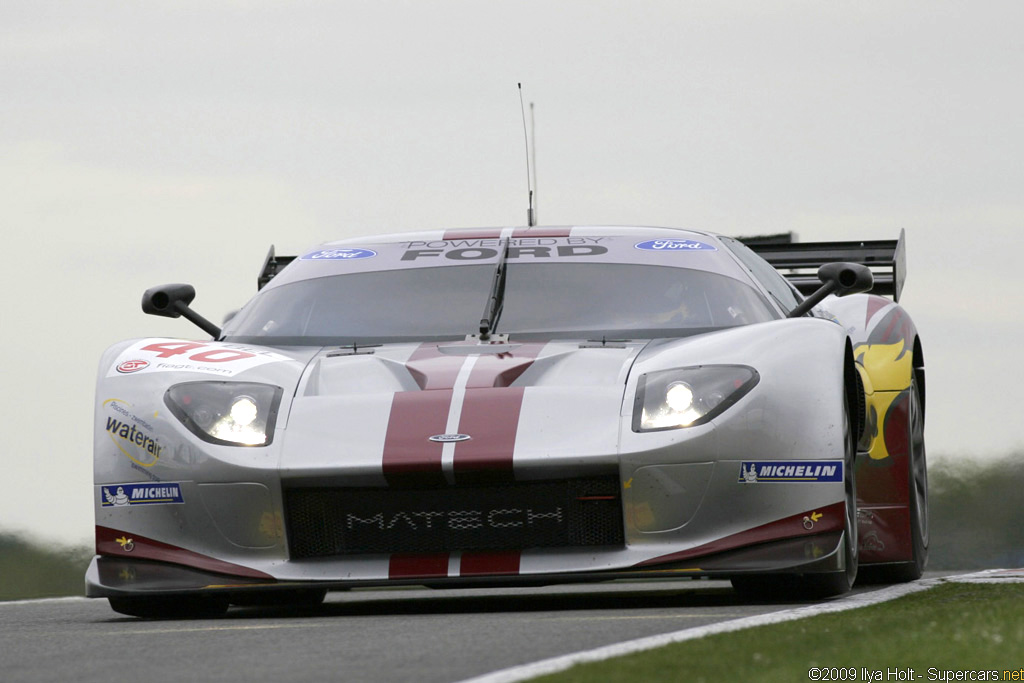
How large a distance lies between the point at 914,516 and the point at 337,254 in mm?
2453

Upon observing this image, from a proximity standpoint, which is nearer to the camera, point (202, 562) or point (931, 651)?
point (931, 651)

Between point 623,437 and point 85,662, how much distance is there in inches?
72.1

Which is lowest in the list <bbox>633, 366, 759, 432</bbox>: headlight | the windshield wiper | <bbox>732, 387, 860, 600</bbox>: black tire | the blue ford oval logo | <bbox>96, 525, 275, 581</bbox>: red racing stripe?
<bbox>732, 387, 860, 600</bbox>: black tire

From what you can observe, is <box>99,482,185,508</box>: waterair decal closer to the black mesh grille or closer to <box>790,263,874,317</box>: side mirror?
the black mesh grille

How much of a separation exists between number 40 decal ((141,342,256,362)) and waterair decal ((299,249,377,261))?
3.58 ft

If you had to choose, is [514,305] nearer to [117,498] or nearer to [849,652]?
[117,498]

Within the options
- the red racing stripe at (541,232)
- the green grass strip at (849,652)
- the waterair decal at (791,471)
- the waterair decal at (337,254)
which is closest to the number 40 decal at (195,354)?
the waterair decal at (337,254)

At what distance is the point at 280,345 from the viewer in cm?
664

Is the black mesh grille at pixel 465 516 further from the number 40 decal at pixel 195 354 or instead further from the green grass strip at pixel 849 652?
the green grass strip at pixel 849 652

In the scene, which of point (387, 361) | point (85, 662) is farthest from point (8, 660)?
point (387, 361)

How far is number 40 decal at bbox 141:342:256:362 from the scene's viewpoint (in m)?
6.10

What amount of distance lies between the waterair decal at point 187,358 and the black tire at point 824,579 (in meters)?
1.68

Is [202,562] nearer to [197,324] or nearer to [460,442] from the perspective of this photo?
[460,442]

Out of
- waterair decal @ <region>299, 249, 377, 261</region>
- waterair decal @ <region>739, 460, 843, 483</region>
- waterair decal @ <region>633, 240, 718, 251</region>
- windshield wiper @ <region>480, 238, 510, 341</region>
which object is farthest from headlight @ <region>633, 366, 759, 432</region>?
waterair decal @ <region>299, 249, 377, 261</region>
